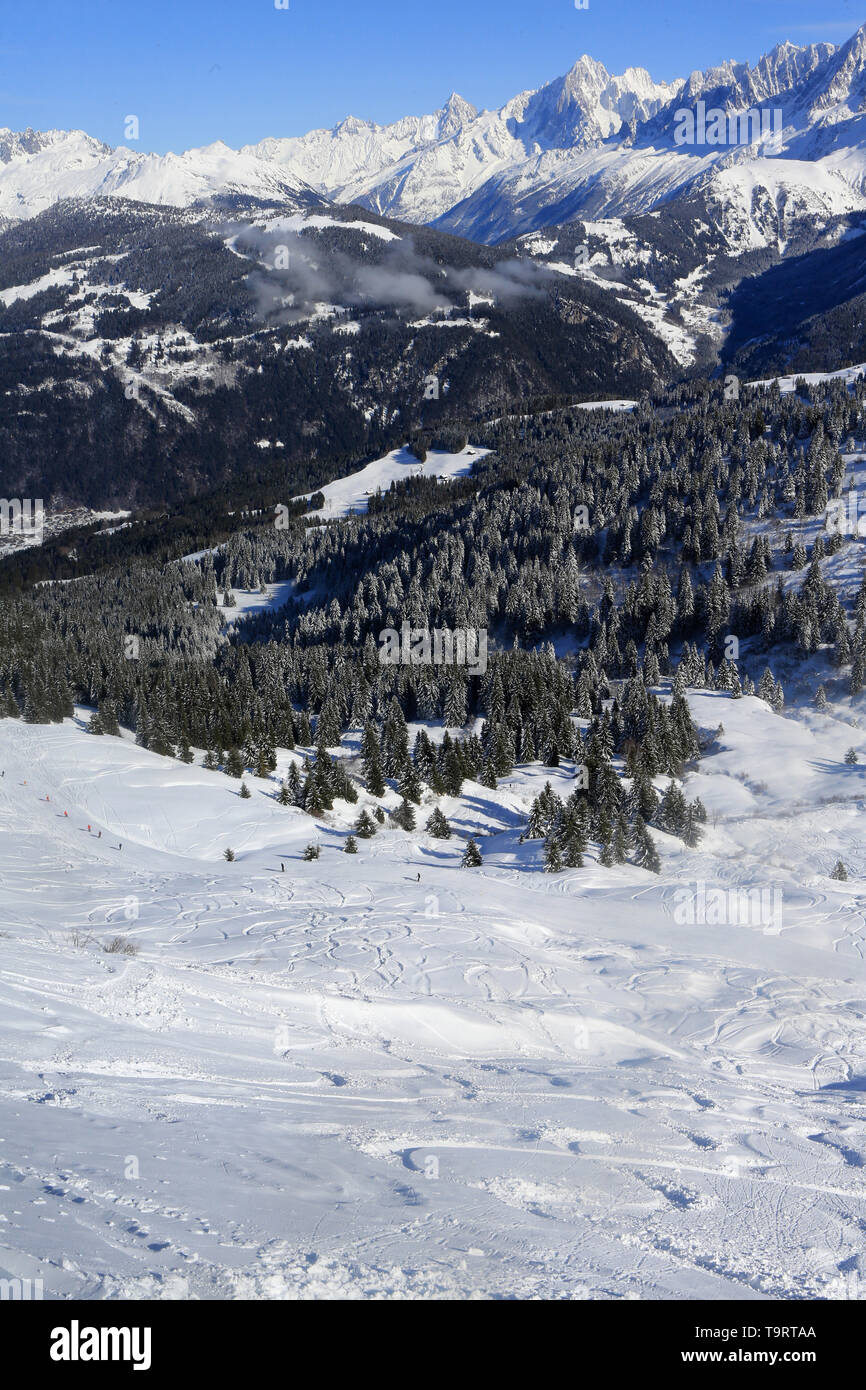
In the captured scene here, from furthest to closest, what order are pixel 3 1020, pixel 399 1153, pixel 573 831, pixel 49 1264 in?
1. pixel 573 831
2. pixel 3 1020
3. pixel 399 1153
4. pixel 49 1264

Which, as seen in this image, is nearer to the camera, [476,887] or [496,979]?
[496,979]

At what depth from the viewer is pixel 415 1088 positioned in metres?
15.4

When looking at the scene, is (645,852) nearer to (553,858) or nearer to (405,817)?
(553,858)

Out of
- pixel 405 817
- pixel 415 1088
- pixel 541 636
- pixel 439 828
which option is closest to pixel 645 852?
pixel 439 828

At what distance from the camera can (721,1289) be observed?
29.8 ft

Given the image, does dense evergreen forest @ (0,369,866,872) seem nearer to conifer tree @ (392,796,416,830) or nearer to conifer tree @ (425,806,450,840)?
conifer tree @ (425,806,450,840)

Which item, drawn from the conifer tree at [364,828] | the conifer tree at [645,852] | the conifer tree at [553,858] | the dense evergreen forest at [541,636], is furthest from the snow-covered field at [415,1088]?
the dense evergreen forest at [541,636]

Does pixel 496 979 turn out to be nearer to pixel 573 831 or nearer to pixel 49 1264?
pixel 49 1264

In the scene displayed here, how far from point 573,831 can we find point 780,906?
1272 centimetres

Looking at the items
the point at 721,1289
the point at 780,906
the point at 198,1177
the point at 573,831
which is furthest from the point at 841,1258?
the point at 573,831

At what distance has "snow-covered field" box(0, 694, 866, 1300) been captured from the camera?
9.12 m

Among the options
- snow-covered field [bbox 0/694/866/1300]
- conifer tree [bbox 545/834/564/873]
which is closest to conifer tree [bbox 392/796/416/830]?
conifer tree [bbox 545/834/564/873]

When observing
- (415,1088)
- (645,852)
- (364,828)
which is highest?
(415,1088)
